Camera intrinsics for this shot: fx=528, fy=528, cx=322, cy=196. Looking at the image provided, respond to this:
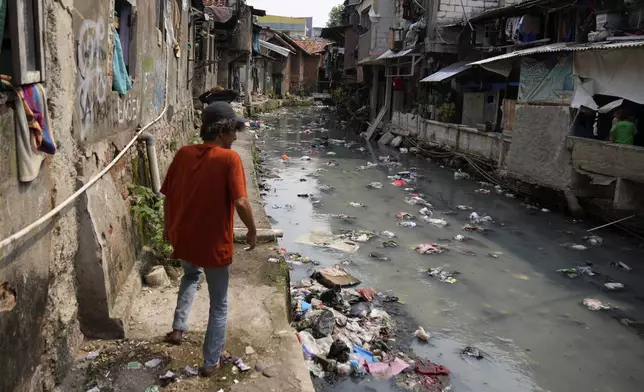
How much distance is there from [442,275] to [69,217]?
4.82 m

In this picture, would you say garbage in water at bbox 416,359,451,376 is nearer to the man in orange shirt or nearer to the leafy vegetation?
the man in orange shirt

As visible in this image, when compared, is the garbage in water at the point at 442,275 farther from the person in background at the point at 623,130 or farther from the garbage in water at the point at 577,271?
the person in background at the point at 623,130

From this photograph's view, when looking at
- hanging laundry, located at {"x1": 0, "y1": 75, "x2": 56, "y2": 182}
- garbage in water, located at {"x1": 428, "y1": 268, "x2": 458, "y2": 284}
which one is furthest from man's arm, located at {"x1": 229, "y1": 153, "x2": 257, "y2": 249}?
garbage in water, located at {"x1": 428, "y1": 268, "x2": 458, "y2": 284}

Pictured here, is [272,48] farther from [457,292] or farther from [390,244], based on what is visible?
[457,292]

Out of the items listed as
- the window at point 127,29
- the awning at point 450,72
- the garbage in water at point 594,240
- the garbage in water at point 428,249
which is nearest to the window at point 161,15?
the window at point 127,29

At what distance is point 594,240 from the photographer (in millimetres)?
8359

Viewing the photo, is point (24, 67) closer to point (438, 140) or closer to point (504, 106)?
point (504, 106)

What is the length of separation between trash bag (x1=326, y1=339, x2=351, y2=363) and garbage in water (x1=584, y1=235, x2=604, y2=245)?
564cm

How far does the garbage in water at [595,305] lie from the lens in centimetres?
593

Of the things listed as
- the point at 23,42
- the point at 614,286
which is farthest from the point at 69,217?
the point at 614,286

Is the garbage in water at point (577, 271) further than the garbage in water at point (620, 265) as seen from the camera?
No

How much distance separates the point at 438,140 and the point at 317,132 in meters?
8.89

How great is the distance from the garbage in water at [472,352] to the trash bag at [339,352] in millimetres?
1210

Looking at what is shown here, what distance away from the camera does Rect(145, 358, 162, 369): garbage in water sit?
3.08 m
